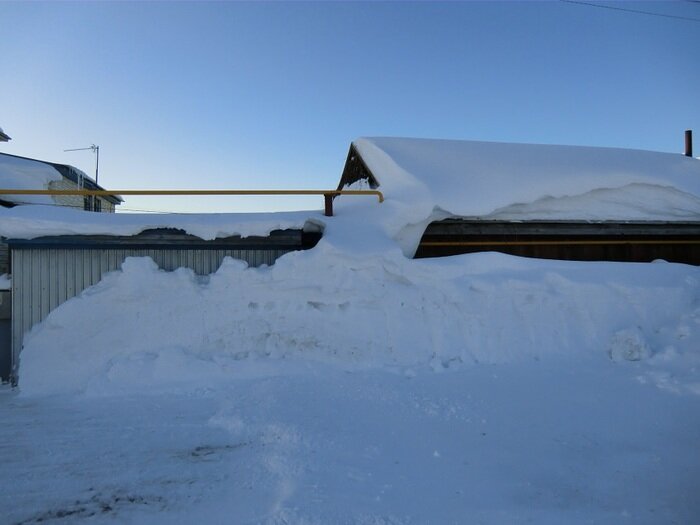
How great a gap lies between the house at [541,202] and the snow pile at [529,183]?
0.02 meters

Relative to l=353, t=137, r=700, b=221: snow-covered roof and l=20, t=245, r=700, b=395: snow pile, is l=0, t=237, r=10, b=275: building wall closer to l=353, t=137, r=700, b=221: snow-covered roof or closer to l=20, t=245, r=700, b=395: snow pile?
l=20, t=245, r=700, b=395: snow pile

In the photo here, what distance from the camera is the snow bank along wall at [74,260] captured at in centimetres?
583

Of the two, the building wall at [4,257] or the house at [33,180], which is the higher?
the house at [33,180]

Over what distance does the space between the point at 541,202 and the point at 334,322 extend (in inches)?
177

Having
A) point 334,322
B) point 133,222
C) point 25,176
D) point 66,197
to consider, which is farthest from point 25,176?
point 334,322

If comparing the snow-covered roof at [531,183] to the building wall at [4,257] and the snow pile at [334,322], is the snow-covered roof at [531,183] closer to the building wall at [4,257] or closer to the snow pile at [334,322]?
the snow pile at [334,322]

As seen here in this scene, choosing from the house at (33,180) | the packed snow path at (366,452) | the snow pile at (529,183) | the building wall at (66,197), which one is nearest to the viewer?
the packed snow path at (366,452)

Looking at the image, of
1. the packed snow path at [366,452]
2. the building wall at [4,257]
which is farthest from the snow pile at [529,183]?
the building wall at [4,257]

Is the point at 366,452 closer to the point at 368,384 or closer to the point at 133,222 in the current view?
the point at 368,384

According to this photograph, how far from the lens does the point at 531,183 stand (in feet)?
25.2

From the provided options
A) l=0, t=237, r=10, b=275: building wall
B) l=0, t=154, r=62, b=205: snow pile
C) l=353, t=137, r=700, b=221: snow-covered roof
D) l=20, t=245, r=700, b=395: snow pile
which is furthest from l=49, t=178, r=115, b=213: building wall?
l=353, t=137, r=700, b=221: snow-covered roof

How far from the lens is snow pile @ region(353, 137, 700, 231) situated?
731 cm

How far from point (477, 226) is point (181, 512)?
6.26 meters

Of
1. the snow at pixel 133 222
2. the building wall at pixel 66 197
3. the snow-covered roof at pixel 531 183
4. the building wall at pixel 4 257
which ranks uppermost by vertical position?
the building wall at pixel 66 197
